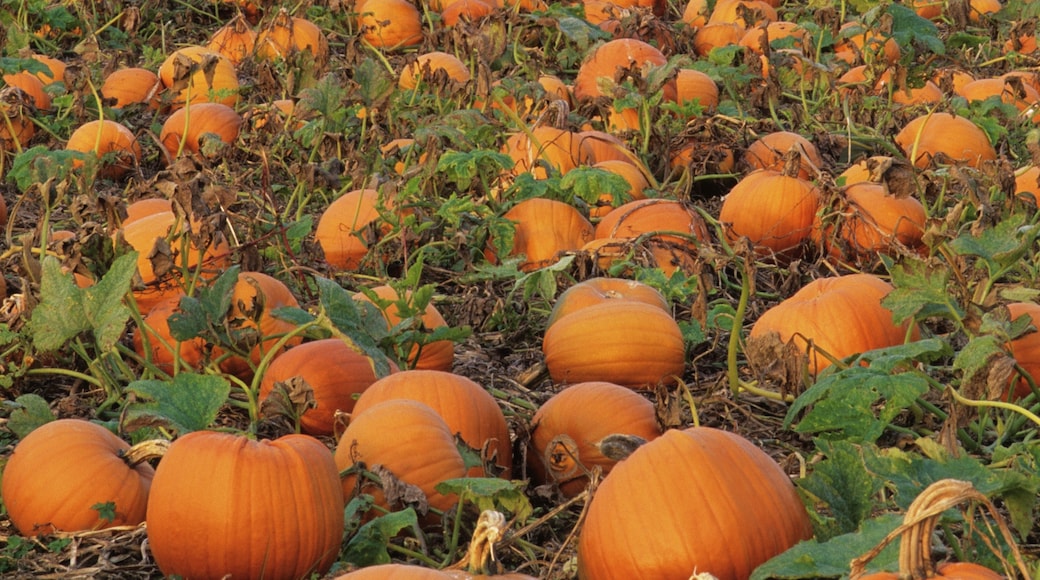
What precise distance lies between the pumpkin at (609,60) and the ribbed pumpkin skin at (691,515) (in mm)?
4297

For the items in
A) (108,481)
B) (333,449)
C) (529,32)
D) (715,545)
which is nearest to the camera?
(715,545)

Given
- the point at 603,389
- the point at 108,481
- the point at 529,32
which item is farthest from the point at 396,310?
the point at 529,32

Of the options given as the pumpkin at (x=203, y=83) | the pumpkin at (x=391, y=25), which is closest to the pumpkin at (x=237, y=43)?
the pumpkin at (x=203, y=83)

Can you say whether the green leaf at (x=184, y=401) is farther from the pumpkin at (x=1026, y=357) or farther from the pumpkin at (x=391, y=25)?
the pumpkin at (x=391, y=25)

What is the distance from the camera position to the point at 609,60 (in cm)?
657

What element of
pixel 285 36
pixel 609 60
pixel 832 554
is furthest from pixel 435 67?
pixel 832 554

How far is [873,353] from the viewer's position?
2.87 m

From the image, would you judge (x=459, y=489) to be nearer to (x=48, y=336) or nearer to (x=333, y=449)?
(x=333, y=449)

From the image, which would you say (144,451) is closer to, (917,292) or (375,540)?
(375,540)

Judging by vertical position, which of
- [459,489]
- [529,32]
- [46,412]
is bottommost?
[529,32]

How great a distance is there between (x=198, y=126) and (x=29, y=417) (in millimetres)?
2874

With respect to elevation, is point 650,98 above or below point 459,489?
below

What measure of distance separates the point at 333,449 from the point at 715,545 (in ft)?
4.03

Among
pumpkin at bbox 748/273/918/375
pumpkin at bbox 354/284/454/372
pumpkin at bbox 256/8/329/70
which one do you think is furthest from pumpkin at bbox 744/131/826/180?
pumpkin at bbox 256/8/329/70
